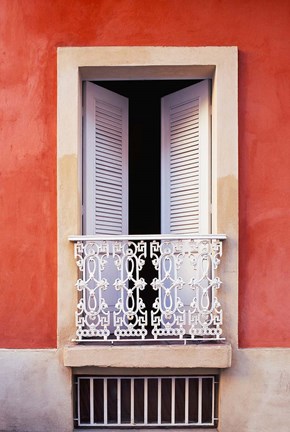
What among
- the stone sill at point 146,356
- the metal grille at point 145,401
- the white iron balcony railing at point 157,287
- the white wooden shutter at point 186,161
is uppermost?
the white wooden shutter at point 186,161

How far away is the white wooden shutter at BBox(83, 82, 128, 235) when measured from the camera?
5652 millimetres

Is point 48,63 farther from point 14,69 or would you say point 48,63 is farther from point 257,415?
point 257,415

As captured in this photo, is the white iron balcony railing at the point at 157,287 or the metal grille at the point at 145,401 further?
the metal grille at the point at 145,401

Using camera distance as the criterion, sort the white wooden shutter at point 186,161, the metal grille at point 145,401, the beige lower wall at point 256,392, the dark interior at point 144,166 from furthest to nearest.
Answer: the dark interior at point 144,166 < the white wooden shutter at point 186,161 < the metal grille at point 145,401 < the beige lower wall at point 256,392

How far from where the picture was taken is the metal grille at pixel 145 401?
5426 millimetres

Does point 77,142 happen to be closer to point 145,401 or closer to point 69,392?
point 69,392

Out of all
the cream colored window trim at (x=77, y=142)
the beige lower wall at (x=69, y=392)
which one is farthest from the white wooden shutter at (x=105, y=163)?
the beige lower wall at (x=69, y=392)

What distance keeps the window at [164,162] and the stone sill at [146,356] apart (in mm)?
1358

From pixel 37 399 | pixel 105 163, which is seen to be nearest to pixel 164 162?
pixel 105 163

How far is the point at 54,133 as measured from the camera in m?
5.38

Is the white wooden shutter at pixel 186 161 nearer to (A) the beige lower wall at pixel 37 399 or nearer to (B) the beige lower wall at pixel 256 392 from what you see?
(B) the beige lower wall at pixel 256 392

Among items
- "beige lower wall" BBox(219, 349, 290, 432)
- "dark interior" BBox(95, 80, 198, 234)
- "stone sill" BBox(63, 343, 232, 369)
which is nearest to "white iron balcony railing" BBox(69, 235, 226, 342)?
"stone sill" BBox(63, 343, 232, 369)

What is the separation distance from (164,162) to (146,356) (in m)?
2.38

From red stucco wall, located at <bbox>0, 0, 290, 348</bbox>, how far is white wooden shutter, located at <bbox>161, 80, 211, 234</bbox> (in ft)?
1.60
